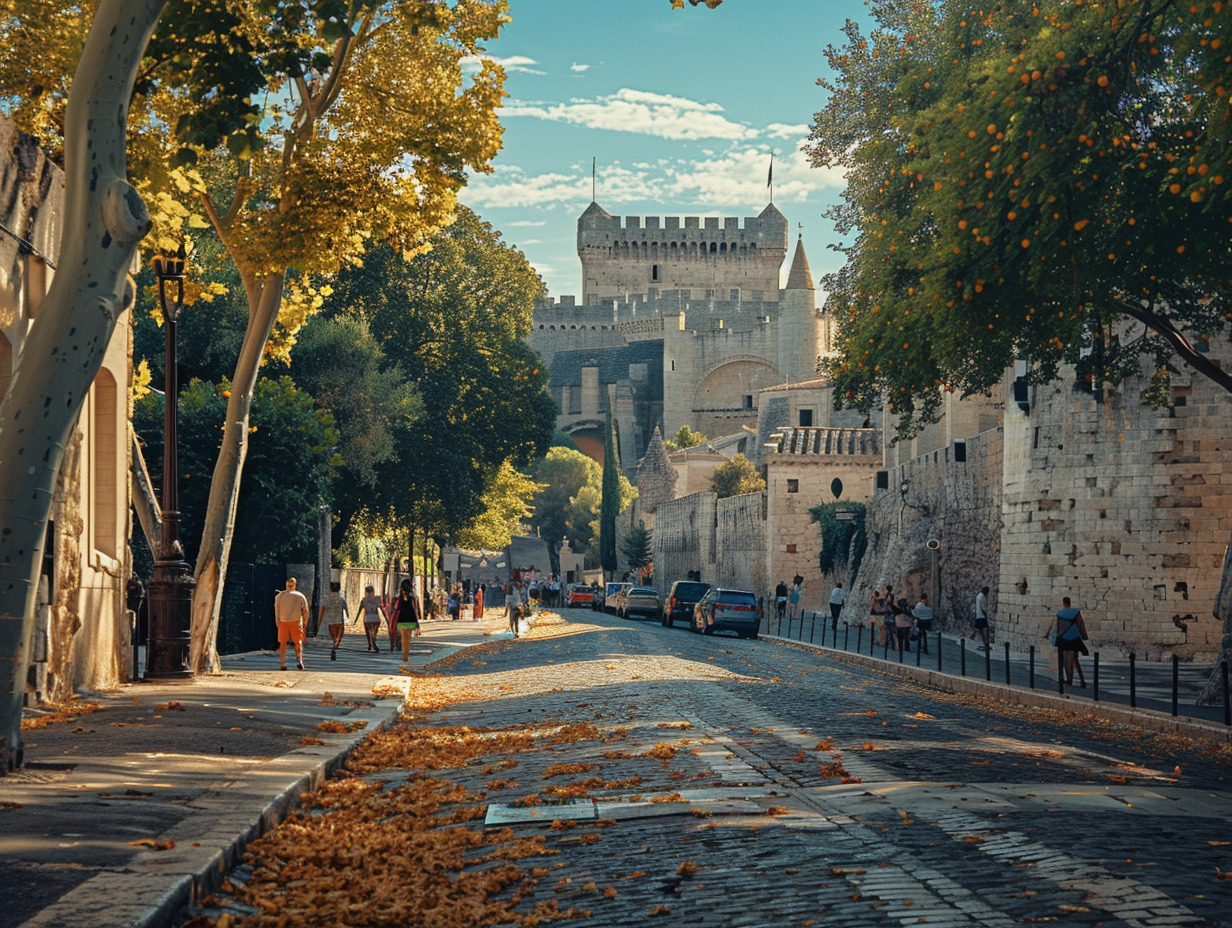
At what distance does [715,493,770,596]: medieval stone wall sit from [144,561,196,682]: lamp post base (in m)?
43.3

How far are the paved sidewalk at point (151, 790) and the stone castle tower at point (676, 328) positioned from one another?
84220 millimetres

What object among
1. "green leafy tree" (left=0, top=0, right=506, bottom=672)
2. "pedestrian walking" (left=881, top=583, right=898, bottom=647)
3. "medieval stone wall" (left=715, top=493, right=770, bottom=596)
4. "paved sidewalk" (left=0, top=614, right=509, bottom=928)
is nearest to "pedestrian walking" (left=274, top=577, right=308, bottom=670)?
"green leafy tree" (left=0, top=0, right=506, bottom=672)

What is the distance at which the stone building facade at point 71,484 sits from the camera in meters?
12.9

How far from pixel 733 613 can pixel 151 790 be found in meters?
32.2

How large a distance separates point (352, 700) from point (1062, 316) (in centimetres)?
884

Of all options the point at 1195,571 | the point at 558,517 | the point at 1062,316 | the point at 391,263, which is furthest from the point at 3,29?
the point at 558,517

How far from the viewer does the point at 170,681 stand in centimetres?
1678

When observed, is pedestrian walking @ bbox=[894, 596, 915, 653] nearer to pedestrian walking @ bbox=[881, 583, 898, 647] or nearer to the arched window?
pedestrian walking @ bbox=[881, 583, 898, 647]

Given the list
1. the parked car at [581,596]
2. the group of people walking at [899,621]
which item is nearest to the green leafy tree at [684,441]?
the parked car at [581,596]

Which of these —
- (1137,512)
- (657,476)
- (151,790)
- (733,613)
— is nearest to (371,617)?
(733,613)

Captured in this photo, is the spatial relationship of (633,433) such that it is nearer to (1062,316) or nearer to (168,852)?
(1062,316)

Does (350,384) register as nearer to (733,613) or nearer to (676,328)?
(733,613)

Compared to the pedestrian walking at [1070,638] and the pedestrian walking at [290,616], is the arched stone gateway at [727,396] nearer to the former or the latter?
the pedestrian walking at [1070,638]

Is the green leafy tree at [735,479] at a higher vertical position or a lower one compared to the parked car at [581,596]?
higher
